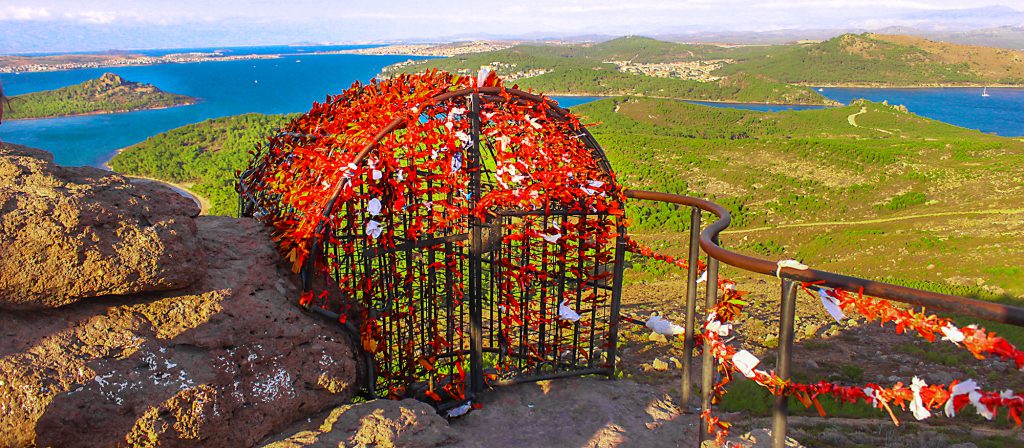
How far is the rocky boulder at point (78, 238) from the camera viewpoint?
2.95m

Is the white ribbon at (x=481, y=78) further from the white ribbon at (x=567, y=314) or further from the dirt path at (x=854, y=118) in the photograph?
the dirt path at (x=854, y=118)

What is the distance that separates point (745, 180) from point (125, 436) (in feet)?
108

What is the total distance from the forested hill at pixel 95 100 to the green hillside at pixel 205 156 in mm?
45297

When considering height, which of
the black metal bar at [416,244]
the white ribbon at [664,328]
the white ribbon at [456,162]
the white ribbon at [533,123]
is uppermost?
the white ribbon at [533,123]

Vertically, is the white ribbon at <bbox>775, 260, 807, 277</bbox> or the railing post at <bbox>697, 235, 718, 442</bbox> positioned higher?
the white ribbon at <bbox>775, 260, 807, 277</bbox>

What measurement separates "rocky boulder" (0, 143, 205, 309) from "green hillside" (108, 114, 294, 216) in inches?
1082

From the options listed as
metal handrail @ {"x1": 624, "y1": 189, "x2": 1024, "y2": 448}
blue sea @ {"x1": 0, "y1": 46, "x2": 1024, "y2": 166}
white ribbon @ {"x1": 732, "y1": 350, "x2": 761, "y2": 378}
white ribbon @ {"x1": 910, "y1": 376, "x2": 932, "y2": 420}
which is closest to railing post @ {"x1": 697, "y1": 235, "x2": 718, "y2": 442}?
metal handrail @ {"x1": 624, "y1": 189, "x2": 1024, "y2": 448}

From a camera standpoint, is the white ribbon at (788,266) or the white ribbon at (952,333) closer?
the white ribbon at (952,333)

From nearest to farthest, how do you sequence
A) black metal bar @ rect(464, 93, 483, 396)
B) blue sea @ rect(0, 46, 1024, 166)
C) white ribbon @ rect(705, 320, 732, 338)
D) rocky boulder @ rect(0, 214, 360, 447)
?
1. rocky boulder @ rect(0, 214, 360, 447)
2. white ribbon @ rect(705, 320, 732, 338)
3. black metal bar @ rect(464, 93, 483, 396)
4. blue sea @ rect(0, 46, 1024, 166)

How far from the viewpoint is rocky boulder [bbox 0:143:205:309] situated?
2953mm

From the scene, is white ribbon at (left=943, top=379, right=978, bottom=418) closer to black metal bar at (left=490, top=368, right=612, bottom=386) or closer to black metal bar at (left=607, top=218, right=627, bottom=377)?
black metal bar at (left=607, top=218, right=627, bottom=377)

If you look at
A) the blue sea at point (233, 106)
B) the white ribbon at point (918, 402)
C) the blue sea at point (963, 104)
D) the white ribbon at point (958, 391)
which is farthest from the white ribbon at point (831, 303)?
the blue sea at point (963, 104)

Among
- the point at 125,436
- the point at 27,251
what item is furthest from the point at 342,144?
the point at 125,436

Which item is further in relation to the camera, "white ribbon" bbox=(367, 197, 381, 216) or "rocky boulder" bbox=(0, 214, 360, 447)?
"white ribbon" bbox=(367, 197, 381, 216)
